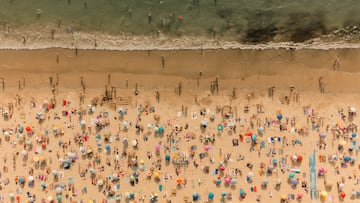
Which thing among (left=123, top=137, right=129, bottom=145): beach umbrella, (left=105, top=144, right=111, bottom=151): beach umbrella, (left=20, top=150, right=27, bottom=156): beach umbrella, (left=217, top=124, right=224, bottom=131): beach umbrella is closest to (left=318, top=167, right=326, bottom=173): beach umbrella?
(left=217, top=124, right=224, bottom=131): beach umbrella

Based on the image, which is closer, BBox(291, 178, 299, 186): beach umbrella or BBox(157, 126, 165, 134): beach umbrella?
BBox(291, 178, 299, 186): beach umbrella

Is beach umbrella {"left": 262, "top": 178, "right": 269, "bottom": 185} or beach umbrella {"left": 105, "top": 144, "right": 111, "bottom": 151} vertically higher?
beach umbrella {"left": 105, "top": 144, "right": 111, "bottom": 151}

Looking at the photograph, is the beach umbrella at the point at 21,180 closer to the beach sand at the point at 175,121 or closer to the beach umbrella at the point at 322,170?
the beach sand at the point at 175,121

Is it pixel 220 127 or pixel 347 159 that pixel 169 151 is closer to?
pixel 220 127

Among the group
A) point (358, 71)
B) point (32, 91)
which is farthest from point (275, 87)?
point (32, 91)

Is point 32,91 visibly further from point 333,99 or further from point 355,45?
point 355,45

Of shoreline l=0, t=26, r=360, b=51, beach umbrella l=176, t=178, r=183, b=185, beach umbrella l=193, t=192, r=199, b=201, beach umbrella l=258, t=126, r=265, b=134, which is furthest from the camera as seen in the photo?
shoreline l=0, t=26, r=360, b=51

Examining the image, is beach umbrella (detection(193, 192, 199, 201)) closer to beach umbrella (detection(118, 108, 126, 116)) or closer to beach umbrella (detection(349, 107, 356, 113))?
beach umbrella (detection(118, 108, 126, 116))
